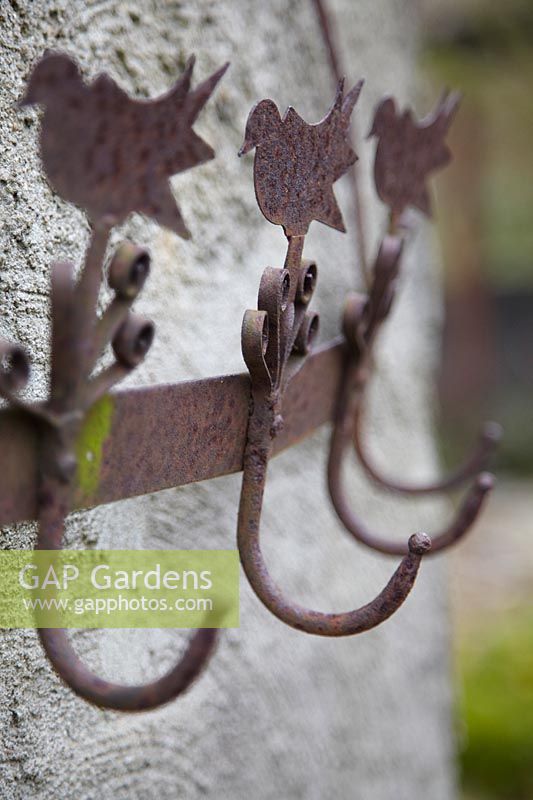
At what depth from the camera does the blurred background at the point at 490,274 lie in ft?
7.80

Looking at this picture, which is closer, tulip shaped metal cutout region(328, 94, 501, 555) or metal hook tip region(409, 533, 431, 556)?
metal hook tip region(409, 533, 431, 556)

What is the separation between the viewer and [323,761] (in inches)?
26.1

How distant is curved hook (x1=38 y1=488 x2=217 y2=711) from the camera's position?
11.0 inches

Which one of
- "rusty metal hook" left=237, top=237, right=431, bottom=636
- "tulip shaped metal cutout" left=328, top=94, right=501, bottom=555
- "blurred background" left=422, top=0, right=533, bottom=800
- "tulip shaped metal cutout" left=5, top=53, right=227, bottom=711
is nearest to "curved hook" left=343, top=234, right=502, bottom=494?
"tulip shaped metal cutout" left=328, top=94, right=501, bottom=555

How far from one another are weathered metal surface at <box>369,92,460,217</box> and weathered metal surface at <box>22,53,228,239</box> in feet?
0.57

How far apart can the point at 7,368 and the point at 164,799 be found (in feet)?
0.86

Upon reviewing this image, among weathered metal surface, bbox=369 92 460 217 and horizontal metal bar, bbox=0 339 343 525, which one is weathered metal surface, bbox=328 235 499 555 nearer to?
weathered metal surface, bbox=369 92 460 217

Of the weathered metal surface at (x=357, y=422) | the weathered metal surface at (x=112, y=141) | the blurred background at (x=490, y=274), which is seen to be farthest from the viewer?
the blurred background at (x=490, y=274)

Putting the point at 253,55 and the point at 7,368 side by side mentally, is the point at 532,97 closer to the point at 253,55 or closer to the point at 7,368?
the point at 253,55

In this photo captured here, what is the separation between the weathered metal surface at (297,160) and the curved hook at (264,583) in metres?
0.08

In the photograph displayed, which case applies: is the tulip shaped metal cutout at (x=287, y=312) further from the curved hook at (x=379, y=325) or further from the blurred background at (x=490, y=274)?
the blurred background at (x=490, y=274)

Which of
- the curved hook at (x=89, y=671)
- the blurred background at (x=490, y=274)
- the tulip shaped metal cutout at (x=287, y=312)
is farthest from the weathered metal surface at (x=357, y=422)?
the blurred background at (x=490, y=274)

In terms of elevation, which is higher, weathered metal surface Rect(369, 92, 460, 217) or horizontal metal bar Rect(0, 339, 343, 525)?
weathered metal surface Rect(369, 92, 460, 217)

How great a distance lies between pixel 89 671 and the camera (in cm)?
29
